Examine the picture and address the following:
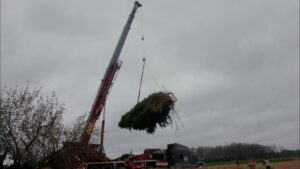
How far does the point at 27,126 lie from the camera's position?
71.3ft

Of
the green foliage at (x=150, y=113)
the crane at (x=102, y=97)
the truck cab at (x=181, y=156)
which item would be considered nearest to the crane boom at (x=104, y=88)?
the crane at (x=102, y=97)

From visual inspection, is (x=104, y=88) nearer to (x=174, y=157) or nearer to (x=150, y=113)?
(x=150, y=113)

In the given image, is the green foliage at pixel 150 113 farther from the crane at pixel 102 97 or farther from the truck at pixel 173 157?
the crane at pixel 102 97

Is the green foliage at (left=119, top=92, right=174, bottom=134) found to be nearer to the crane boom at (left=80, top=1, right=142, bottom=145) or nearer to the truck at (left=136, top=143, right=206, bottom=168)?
the truck at (left=136, top=143, right=206, bottom=168)

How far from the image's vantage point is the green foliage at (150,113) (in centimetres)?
2906

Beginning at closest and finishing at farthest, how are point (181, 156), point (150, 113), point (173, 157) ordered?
point (150, 113), point (173, 157), point (181, 156)

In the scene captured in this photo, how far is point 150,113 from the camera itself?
29.6 meters

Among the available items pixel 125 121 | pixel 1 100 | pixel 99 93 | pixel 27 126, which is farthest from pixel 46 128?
pixel 125 121

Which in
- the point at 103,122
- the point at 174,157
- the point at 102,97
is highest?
the point at 102,97

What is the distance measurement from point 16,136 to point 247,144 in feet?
345

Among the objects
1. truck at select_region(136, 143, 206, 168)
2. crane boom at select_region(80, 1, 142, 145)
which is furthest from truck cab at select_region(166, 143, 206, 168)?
crane boom at select_region(80, 1, 142, 145)

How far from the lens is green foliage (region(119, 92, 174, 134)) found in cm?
2906

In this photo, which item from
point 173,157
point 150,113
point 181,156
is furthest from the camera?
point 181,156

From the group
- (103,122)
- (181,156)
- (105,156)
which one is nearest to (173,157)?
(181,156)
